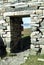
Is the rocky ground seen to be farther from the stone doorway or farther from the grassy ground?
the stone doorway

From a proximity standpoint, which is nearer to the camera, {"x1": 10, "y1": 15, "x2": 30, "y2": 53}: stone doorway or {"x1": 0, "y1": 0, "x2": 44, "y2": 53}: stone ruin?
{"x1": 0, "y1": 0, "x2": 44, "y2": 53}: stone ruin

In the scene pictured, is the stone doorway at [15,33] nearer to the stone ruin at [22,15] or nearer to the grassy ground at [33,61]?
the stone ruin at [22,15]

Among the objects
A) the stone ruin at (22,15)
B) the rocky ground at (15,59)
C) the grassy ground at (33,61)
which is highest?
the stone ruin at (22,15)

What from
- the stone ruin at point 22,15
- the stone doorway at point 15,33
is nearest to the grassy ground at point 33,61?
the stone ruin at point 22,15

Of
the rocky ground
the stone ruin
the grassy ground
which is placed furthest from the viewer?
the stone ruin

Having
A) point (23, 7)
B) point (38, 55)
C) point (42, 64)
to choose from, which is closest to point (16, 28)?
point (23, 7)

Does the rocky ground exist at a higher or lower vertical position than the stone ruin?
lower

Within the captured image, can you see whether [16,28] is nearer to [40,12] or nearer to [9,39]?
[9,39]

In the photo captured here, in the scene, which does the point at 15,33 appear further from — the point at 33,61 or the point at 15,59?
the point at 33,61

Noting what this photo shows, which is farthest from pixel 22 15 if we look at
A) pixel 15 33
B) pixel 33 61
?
pixel 33 61

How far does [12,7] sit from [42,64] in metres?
3.37

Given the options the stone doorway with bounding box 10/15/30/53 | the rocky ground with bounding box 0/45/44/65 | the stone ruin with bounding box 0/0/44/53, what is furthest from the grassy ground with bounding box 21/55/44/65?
the stone doorway with bounding box 10/15/30/53

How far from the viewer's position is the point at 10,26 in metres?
9.86

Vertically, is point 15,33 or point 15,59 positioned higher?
point 15,33
